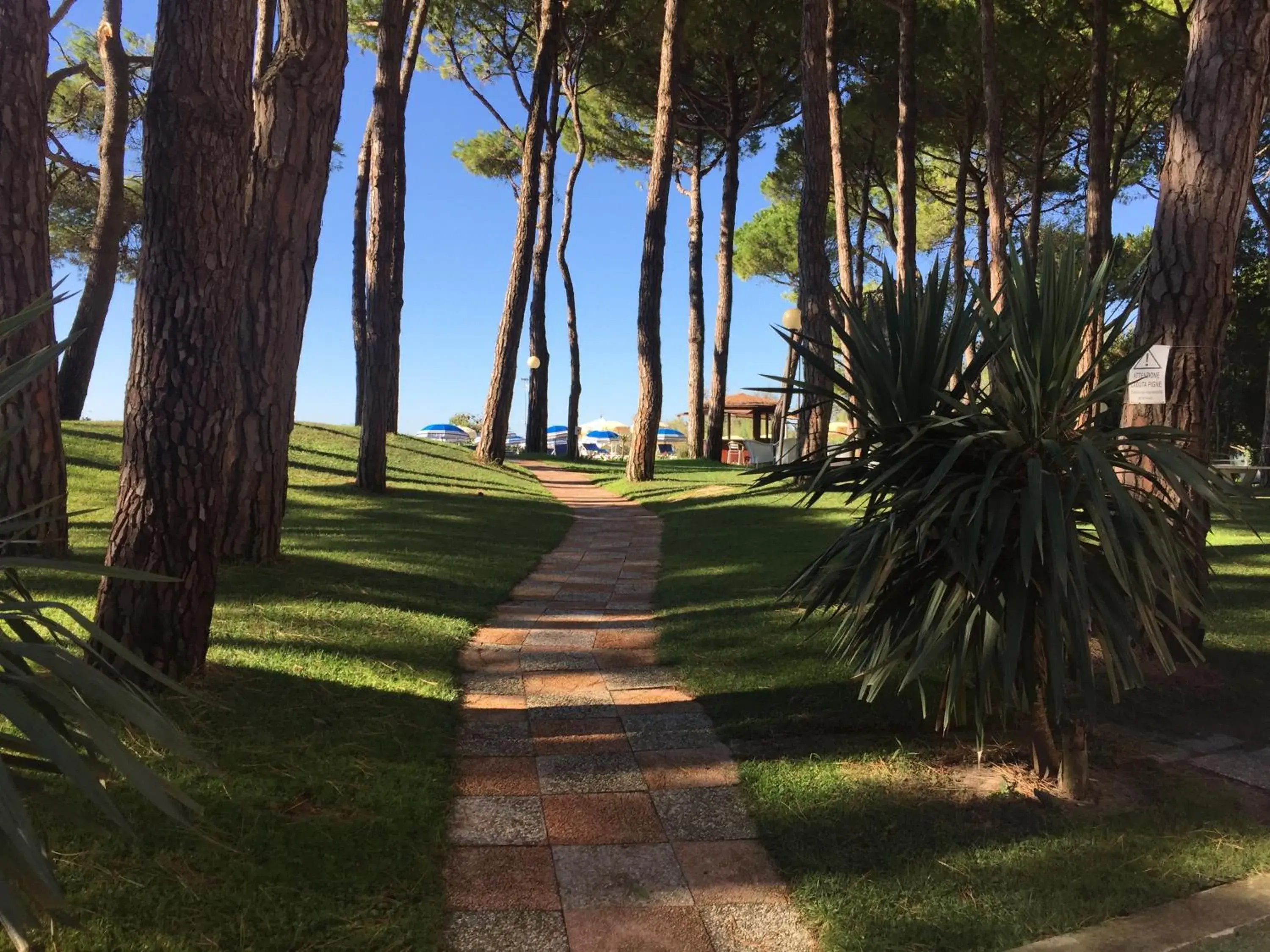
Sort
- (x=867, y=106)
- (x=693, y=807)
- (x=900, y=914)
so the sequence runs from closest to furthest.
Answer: (x=900, y=914)
(x=693, y=807)
(x=867, y=106)

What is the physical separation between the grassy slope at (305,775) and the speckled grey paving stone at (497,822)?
69 mm

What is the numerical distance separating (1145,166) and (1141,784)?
21.8 m

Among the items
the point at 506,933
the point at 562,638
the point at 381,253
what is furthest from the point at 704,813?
the point at 381,253

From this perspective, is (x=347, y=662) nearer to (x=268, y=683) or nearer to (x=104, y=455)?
(x=268, y=683)

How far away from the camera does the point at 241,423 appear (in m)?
5.87

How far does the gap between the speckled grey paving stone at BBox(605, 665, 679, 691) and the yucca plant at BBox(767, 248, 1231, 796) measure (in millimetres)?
1121

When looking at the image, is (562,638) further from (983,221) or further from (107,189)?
(983,221)

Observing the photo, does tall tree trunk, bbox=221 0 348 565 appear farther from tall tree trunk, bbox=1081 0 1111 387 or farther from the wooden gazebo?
the wooden gazebo

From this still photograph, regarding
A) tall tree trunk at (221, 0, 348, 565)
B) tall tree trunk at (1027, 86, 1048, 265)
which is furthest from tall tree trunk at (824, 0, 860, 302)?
tall tree trunk at (221, 0, 348, 565)

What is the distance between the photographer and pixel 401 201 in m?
18.2

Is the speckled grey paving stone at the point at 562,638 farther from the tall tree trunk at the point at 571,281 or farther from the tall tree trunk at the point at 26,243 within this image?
the tall tree trunk at the point at 571,281

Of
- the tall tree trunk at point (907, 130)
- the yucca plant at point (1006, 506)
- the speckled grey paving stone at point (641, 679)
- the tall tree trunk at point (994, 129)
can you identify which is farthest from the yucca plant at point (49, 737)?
the tall tree trunk at point (907, 130)

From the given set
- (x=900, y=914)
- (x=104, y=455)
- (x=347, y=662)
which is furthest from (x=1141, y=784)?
(x=104, y=455)

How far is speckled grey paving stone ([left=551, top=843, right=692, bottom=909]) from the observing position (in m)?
2.39
